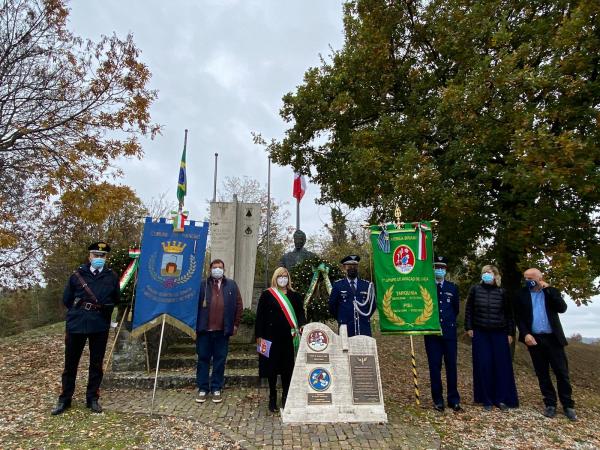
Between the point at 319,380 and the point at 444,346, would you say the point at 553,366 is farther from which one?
the point at 319,380

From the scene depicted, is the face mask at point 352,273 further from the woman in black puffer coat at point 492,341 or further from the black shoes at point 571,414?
the black shoes at point 571,414

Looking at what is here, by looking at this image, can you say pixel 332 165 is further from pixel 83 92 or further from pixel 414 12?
pixel 83 92

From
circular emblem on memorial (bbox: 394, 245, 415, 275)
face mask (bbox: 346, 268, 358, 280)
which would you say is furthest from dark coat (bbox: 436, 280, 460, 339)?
face mask (bbox: 346, 268, 358, 280)

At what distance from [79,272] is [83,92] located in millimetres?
5977

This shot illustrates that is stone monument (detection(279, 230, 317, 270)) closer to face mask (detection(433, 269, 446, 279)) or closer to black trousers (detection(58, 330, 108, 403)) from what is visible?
face mask (detection(433, 269, 446, 279))

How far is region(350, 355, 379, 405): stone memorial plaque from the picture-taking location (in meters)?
5.18

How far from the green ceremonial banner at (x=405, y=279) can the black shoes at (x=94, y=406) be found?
A: 13.1 feet

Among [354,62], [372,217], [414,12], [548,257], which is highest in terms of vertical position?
[414,12]

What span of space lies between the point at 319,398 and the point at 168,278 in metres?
2.82

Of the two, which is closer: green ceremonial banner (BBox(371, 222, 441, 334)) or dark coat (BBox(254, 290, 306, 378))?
dark coat (BBox(254, 290, 306, 378))

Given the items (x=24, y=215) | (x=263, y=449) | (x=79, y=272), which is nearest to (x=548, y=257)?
(x=263, y=449)

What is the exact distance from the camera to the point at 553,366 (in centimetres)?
571

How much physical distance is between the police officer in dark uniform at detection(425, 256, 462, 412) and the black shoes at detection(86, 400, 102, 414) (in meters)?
4.49

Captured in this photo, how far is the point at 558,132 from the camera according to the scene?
880 centimetres
